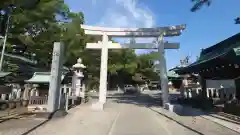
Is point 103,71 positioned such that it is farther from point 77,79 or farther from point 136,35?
point 77,79

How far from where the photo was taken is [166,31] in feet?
61.7

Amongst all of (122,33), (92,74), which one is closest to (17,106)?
(122,33)

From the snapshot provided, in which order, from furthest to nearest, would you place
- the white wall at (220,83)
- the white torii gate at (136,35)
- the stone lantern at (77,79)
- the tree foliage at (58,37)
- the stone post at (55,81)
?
the stone lantern at (77,79) < the tree foliage at (58,37) < the white torii gate at (136,35) < the white wall at (220,83) < the stone post at (55,81)

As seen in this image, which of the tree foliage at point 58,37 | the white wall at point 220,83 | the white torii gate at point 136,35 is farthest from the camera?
the tree foliage at point 58,37

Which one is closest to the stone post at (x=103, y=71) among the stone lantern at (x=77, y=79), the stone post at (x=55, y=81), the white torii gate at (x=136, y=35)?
the white torii gate at (x=136, y=35)

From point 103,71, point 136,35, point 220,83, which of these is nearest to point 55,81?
point 103,71

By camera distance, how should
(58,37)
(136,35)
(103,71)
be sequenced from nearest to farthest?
(103,71) → (136,35) → (58,37)

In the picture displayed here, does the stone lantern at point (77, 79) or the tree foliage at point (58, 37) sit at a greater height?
the tree foliage at point (58, 37)

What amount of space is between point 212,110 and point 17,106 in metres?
12.3

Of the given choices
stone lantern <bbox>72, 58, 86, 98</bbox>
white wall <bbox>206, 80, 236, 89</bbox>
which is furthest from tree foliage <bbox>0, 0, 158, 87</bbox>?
white wall <bbox>206, 80, 236, 89</bbox>

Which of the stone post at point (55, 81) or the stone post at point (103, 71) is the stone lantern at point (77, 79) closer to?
the stone post at point (103, 71)

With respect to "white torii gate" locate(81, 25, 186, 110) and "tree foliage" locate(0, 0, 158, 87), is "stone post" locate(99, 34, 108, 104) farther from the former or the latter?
"tree foliage" locate(0, 0, 158, 87)

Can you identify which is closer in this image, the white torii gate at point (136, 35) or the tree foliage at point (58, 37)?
the white torii gate at point (136, 35)

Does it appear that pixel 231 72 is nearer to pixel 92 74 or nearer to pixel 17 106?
pixel 17 106
